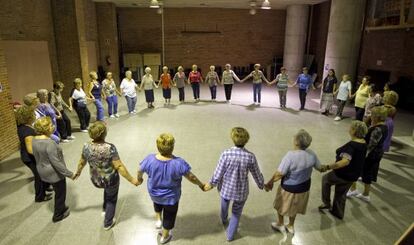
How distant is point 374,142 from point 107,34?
43.2 ft

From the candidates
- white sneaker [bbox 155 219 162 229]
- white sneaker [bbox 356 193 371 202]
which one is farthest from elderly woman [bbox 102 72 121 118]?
white sneaker [bbox 356 193 371 202]

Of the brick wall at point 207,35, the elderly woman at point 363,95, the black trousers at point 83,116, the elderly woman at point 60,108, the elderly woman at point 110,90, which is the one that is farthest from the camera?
the brick wall at point 207,35

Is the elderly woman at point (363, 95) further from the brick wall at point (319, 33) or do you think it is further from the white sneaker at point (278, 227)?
the brick wall at point (319, 33)

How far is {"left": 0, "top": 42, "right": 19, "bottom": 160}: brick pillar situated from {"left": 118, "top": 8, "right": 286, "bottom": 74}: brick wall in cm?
1060

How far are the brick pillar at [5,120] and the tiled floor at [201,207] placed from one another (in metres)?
0.25

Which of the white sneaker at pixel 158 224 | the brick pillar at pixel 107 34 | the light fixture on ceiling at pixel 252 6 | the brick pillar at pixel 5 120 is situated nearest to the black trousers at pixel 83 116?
the brick pillar at pixel 5 120

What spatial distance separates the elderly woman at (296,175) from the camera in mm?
3102

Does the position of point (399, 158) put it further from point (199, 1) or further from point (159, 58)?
point (159, 58)

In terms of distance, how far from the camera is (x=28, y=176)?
4.98 meters

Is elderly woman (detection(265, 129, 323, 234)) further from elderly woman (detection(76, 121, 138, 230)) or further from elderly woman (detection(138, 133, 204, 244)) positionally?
elderly woman (detection(76, 121, 138, 230))

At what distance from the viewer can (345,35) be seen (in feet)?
31.0

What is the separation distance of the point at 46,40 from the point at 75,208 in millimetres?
7220

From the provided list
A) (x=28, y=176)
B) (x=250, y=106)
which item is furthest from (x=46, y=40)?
(x=250, y=106)

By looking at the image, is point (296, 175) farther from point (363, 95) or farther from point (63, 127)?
point (63, 127)
